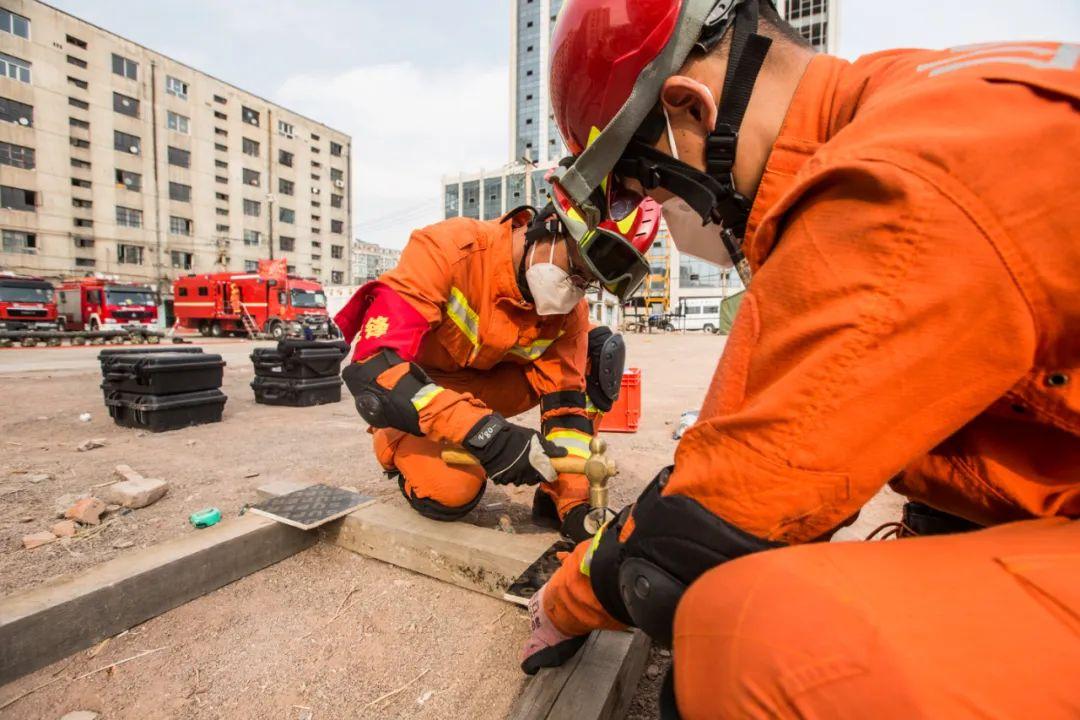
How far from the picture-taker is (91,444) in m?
4.03

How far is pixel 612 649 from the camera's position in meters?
1.48

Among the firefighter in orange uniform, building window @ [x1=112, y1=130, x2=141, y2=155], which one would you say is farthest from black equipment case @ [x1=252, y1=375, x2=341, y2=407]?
building window @ [x1=112, y1=130, x2=141, y2=155]

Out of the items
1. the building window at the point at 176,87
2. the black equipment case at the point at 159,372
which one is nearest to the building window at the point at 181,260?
the building window at the point at 176,87

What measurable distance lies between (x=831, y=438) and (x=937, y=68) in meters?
0.54

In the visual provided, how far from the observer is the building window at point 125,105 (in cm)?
3500

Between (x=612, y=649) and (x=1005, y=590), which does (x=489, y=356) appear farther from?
(x=1005, y=590)

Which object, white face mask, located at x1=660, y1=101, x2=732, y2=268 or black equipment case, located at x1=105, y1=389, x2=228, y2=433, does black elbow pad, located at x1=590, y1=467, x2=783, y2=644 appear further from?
black equipment case, located at x1=105, y1=389, x2=228, y2=433

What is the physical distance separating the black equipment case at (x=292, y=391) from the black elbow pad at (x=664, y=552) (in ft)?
18.6

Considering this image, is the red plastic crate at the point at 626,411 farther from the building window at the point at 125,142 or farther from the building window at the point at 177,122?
the building window at the point at 177,122

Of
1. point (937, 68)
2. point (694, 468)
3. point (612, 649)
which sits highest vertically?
point (937, 68)

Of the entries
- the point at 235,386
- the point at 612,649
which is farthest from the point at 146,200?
the point at 612,649

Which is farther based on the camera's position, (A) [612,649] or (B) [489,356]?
(B) [489,356]

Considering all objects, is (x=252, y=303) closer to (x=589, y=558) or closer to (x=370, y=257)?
(x=589, y=558)

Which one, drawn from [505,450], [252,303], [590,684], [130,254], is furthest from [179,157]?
[590,684]
